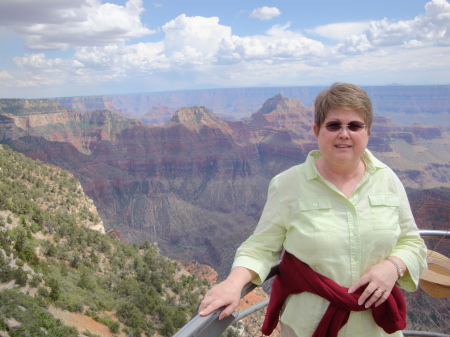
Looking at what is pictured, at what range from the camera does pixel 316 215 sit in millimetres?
2123

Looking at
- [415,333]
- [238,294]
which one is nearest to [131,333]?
[415,333]

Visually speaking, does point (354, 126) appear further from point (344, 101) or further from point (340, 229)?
point (340, 229)

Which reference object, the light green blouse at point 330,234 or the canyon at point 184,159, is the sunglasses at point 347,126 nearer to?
the light green blouse at point 330,234

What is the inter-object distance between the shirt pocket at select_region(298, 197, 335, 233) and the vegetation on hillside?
30.6 feet

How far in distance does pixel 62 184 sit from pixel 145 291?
1520cm

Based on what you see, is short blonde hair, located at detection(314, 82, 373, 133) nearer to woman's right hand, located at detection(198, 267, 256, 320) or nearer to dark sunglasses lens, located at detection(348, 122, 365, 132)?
dark sunglasses lens, located at detection(348, 122, 365, 132)

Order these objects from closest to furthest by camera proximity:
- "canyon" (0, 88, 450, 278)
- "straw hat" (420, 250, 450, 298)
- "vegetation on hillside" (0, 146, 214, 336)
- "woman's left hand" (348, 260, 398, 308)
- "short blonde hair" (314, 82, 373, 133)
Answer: "woman's left hand" (348, 260, 398, 308) < "short blonde hair" (314, 82, 373, 133) < "straw hat" (420, 250, 450, 298) < "vegetation on hillside" (0, 146, 214, 336) < "canyon" (0, 88, 450, 278)

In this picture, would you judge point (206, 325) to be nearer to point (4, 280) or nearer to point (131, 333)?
point (4, 280)

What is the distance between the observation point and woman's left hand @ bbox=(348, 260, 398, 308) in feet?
6.69

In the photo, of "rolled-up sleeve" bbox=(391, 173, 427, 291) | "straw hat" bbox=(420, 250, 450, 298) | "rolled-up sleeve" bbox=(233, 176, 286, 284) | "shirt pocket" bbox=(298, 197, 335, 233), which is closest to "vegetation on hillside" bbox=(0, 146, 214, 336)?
"rolled-up sleeve" bbox=(233, 176, 286, 284)

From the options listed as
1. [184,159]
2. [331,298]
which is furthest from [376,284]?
[184,159]

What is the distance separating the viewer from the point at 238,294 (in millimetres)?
1972

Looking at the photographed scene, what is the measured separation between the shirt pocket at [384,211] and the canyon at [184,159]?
63.0 metres

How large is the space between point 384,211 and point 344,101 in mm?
718
